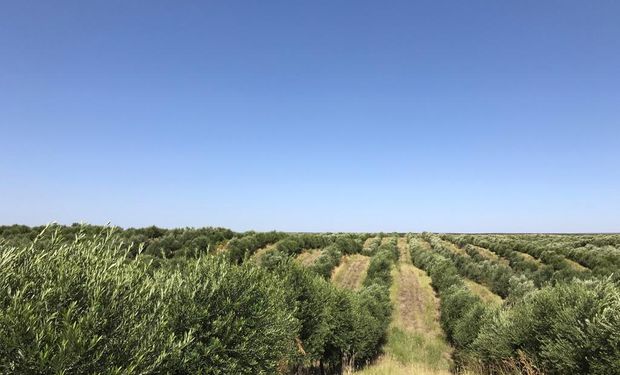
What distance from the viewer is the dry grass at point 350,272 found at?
58487 mm

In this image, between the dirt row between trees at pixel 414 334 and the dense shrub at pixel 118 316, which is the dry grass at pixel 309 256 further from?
the dense shrub at pixel 118 316

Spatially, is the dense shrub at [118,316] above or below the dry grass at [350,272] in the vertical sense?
above

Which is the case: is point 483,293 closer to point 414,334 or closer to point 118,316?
point 414,334

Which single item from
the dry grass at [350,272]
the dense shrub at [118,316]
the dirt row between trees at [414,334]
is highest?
the dense shrub at [118,316]

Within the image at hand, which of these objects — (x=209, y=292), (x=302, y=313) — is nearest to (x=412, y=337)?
(x=302, y=313)

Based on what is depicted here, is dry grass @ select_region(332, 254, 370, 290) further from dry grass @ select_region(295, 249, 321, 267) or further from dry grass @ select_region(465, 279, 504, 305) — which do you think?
dry grass @ select_region(465, 279, 504, 305)

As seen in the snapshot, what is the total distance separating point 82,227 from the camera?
955 centimetres

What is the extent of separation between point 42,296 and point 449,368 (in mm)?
32882

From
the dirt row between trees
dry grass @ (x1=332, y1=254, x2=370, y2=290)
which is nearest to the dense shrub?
the dirt row between trees

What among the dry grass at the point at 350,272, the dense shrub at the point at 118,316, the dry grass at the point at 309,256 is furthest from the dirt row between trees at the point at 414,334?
the dry grass at the point at 309,256

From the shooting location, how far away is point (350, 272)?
66.8 m

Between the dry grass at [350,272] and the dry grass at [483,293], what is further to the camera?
the dry grass at [350,272]

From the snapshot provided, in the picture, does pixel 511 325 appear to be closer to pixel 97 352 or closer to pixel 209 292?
pixel 209 292

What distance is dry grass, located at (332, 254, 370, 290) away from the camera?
192 feet
